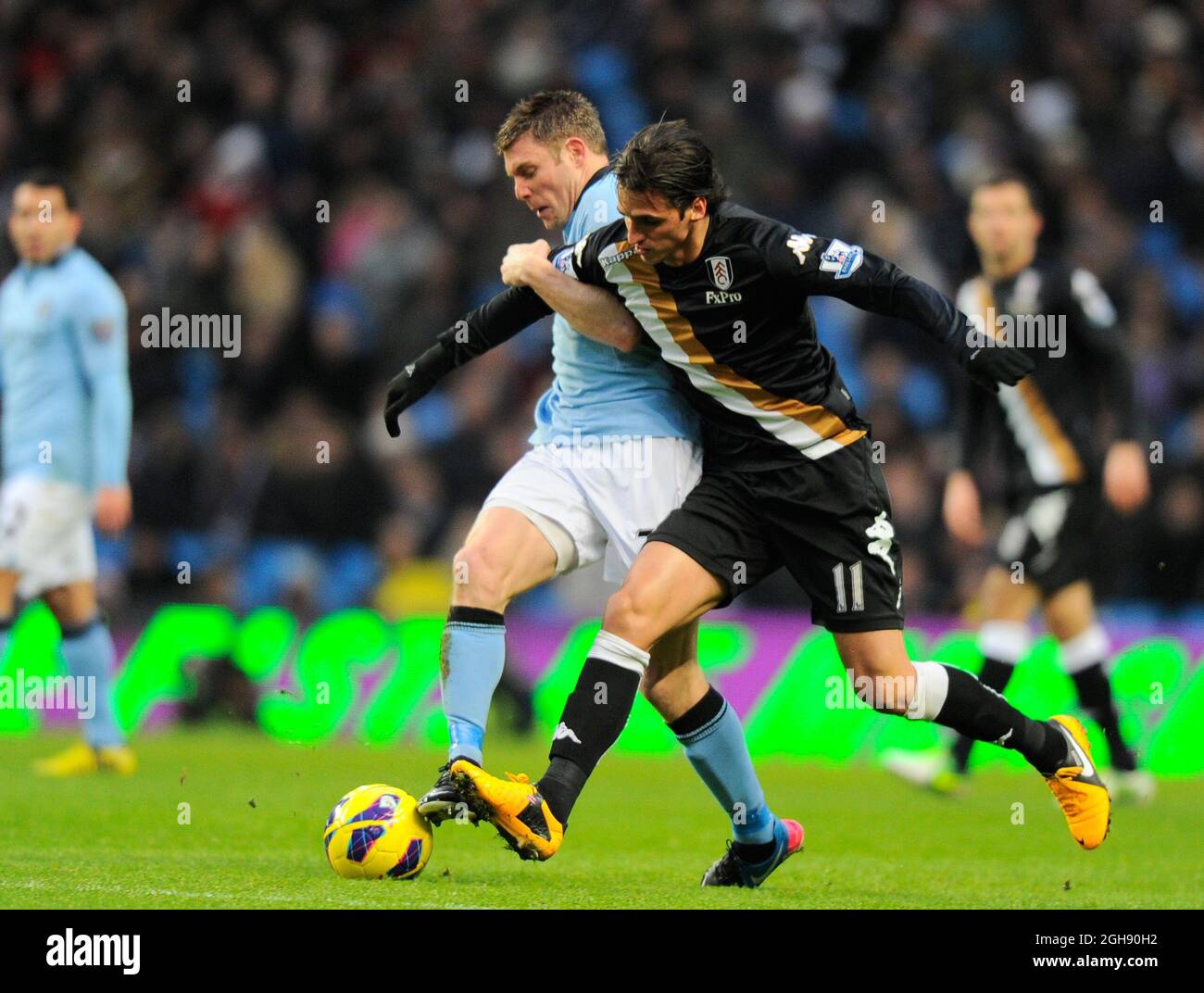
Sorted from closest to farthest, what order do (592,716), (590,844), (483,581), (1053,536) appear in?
(592,716)
(483,581)
(590,844)
(1053,536)

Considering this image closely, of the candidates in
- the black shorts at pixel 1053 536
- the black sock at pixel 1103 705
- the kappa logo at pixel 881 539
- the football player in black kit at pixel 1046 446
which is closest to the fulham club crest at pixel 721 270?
the kappa logo at pixel 881 539

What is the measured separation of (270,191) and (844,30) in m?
4.74

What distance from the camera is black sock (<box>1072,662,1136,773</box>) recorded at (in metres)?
8.67

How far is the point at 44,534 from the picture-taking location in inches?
350

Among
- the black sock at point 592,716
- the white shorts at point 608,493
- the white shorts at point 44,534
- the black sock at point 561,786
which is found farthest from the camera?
the white shorts at point 44,534

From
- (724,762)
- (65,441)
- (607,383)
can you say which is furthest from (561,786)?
(65,441)

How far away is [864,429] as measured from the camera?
18.8 feet

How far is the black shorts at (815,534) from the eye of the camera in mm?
5512

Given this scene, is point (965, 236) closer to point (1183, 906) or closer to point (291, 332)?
point (291, 332)

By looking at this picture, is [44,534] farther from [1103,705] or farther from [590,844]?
[1103,705]

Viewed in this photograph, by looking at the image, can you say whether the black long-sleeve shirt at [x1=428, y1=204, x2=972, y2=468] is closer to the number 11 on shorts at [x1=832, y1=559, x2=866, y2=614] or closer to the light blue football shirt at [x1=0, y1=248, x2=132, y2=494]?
the number 11 on shorts at [x1=832, y1=559, x2=866, y2=614]

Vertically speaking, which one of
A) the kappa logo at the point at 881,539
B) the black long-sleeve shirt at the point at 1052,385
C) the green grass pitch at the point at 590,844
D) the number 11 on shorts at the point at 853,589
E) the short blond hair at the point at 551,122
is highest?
the short blond hair at the point at 551,122

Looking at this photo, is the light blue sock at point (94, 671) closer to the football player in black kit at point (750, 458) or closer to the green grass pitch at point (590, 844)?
the green grass pitch at point (590, 844)

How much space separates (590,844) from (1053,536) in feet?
9.42
